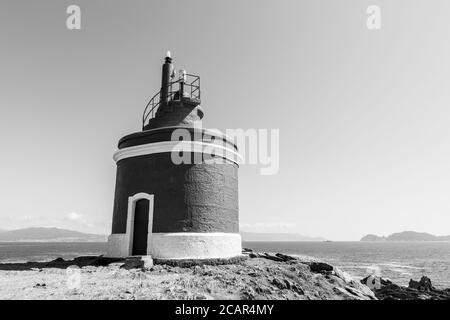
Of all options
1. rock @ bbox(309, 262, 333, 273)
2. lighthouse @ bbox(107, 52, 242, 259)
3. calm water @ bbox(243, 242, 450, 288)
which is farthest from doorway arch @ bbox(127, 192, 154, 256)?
calm water @ bbox(243, 242, 450, 288)

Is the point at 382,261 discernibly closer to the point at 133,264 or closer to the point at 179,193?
the point at 179,193

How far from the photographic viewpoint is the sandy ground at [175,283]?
8.54m

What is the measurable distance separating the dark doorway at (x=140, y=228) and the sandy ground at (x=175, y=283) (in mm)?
1728

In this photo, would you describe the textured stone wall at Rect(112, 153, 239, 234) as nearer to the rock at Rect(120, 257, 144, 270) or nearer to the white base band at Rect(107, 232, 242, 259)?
the white base band at Rect(107, 232, 242, 259)

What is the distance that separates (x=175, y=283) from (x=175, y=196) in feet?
14.4

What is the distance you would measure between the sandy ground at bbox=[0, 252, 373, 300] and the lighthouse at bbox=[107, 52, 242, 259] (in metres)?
1.27

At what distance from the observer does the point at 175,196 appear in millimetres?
13477

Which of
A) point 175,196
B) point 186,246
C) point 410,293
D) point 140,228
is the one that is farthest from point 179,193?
point 410,293

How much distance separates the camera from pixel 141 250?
13.9m

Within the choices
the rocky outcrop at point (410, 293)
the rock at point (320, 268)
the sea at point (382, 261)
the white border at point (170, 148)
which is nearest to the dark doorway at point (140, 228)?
the white border at point (170, 148)

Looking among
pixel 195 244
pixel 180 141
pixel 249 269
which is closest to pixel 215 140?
pixel 180 141

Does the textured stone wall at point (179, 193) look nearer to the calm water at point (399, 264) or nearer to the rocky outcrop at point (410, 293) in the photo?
the rocky outcrop at point (410, 293)

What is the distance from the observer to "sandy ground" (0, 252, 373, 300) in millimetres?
8539
